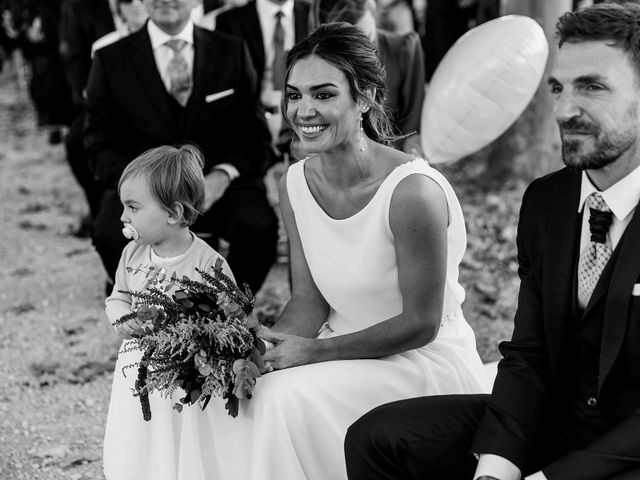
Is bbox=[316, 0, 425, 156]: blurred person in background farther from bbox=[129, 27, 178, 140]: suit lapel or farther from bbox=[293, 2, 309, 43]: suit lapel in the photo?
bbox=[129, 27, 178, 140]: suit lapel

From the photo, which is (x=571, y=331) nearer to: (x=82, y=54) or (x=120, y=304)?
(x=120, y=304)

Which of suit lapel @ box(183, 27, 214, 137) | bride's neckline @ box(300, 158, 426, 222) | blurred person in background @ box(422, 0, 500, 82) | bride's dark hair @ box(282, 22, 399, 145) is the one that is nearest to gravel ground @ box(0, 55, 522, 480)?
blurred person in background @ box(422, 0, 500, 82)

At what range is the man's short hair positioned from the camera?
239 centimetres

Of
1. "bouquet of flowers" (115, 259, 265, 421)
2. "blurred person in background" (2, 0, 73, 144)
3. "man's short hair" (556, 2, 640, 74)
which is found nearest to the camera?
"man's short hair" (556, 2, 640, 74)

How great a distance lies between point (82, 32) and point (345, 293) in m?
4.17

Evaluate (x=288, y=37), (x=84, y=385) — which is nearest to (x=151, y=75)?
(x=288, y=37)

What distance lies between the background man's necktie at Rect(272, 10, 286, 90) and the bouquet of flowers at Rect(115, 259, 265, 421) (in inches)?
109

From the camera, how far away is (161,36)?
4879mm

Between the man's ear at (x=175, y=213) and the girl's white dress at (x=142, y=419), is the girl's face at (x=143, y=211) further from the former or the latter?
the girl's white dress at (x=142, y=419)

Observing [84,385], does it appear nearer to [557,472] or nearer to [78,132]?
[78,132]

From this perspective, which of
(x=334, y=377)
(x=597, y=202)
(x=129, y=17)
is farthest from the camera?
(x=129, y=17)

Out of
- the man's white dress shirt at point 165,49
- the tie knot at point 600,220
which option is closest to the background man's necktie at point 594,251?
the tie knot at point 600,220

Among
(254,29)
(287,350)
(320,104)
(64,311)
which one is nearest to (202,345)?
(287,350)

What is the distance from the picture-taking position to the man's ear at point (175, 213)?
3.48 m
